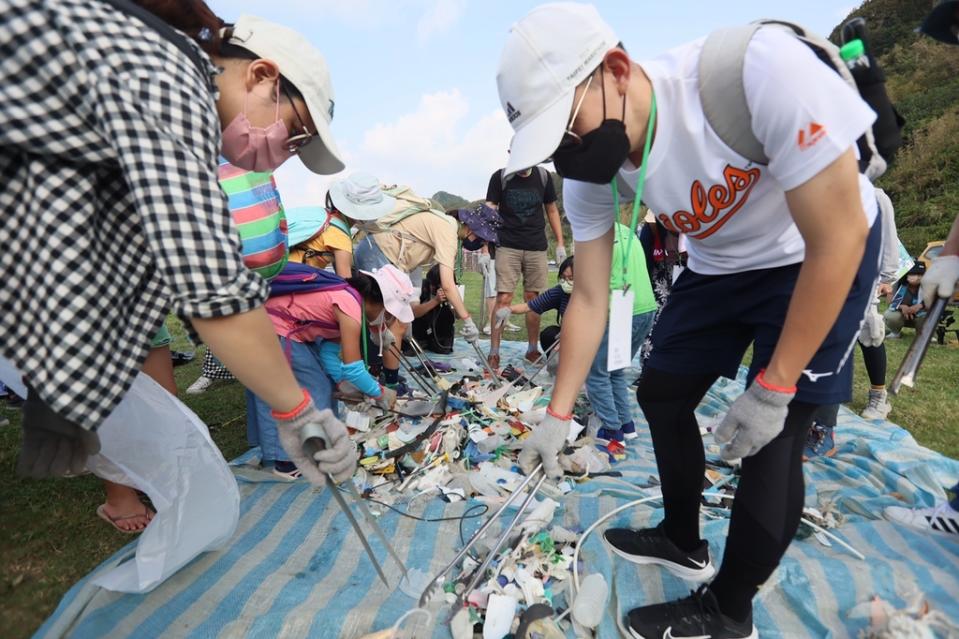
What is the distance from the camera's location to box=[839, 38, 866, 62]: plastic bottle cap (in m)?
1.15

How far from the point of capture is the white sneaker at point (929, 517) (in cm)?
200

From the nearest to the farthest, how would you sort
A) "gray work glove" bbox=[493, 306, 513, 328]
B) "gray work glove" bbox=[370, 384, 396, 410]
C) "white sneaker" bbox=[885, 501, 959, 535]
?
"white sneaker" bbox=[885, 501, 959, 535]
"gray work glove" bbox=[370, 384, 396, 410]
"gray work glove" bbox=[493, 306, 513, 328]

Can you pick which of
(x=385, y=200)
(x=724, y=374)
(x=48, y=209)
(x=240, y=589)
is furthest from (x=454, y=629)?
(x=385, y=200)

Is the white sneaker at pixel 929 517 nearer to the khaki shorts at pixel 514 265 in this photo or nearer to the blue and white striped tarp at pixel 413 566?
the blue and white striped tarp at pixel 413 566

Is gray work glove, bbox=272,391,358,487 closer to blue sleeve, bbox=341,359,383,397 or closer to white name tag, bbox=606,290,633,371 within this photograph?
white name tag, bbox=606,290,633,371

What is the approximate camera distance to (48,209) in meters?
0.85

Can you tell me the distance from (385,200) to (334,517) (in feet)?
9.11

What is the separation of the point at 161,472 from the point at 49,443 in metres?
0.67

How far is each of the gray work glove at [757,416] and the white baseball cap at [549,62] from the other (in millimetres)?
772

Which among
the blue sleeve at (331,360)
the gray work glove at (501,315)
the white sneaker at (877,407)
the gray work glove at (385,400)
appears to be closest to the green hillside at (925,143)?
the white sneaker at (877,407)

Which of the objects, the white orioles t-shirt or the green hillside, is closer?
the white orioles t-shirt

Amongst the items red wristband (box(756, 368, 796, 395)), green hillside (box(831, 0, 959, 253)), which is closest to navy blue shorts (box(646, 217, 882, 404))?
red wristband (box(756, 368, 796, 395))

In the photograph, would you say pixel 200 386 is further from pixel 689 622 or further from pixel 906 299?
pixel 906 299

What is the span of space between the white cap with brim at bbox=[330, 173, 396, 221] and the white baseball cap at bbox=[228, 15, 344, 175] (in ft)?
9.05
